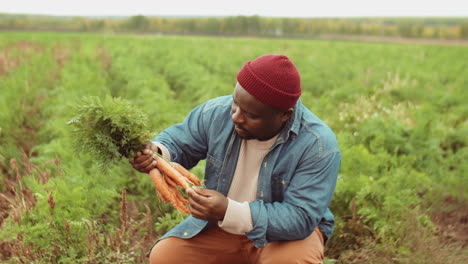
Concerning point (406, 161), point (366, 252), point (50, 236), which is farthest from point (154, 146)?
point (406, 161)

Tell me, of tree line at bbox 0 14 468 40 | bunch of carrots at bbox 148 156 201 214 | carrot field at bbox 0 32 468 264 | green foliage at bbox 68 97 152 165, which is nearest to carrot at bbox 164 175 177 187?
bunch of carrots at bbox 148 156 201 214

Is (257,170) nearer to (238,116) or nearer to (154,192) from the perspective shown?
(238,116)

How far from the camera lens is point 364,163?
173 inches

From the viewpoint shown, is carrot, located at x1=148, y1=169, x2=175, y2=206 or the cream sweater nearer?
carrot, located at x1=148, y1=169, x2=175, y2=206

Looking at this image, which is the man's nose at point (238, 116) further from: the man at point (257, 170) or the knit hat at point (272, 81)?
the knit hat at point (272, 81)

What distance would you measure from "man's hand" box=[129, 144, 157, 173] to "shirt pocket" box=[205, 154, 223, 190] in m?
0.38

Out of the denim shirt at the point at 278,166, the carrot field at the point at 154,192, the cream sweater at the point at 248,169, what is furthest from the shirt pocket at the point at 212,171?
the carrot field at the point at 154,192

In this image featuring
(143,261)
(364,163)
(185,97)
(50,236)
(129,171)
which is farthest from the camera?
(185,97)

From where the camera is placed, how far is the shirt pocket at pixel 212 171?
2.77m

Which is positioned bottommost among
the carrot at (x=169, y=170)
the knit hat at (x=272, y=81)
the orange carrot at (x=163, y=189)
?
the orange carrot at (x=163, y=189)

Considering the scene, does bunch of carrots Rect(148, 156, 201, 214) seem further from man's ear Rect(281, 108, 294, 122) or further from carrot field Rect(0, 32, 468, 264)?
man's ear Rect(281, 108, 294, 122)

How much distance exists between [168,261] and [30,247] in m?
0.99

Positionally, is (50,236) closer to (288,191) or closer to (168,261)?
(168,261)

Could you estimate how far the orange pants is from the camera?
2666mm
